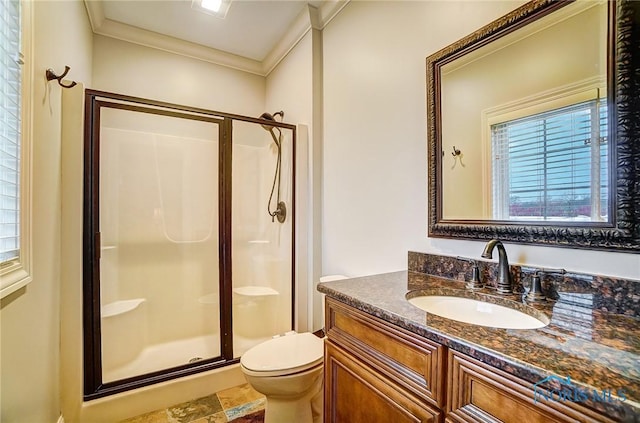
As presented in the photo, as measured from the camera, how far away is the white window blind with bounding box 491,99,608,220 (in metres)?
0.86

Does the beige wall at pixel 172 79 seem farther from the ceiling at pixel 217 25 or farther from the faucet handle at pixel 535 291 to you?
the faucet handle at pixel 535 291

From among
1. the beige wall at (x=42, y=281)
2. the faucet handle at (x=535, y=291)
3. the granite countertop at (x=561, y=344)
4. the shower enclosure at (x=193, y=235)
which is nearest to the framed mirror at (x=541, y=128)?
the faucet handle at (x=535, y=291)

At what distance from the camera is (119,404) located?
66.8 inches

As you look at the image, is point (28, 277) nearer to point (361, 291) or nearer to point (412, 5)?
point (361, 291)

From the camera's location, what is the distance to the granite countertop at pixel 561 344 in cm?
47

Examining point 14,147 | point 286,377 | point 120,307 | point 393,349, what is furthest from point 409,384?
point 120,307

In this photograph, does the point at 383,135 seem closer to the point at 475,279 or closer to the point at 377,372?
the point at 475,279

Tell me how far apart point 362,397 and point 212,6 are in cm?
253

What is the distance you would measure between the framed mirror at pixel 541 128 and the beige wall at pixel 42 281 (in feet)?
5.35

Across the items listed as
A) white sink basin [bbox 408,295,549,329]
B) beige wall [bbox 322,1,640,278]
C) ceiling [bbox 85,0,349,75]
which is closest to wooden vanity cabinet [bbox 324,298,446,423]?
white sink basin [bbox 408,295,549,329]

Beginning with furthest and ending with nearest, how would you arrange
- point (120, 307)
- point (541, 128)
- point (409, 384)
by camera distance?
1. point (120, 307)
2. point (541, 128)
3. point (409, 384)

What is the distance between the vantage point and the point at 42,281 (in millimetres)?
1250

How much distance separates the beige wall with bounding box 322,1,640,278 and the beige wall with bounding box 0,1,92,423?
1514 mm

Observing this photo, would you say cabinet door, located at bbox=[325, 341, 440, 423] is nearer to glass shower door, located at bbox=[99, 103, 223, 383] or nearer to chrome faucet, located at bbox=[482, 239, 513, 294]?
chrome faucet, located at bbox=[482, 239, 513, 294]
